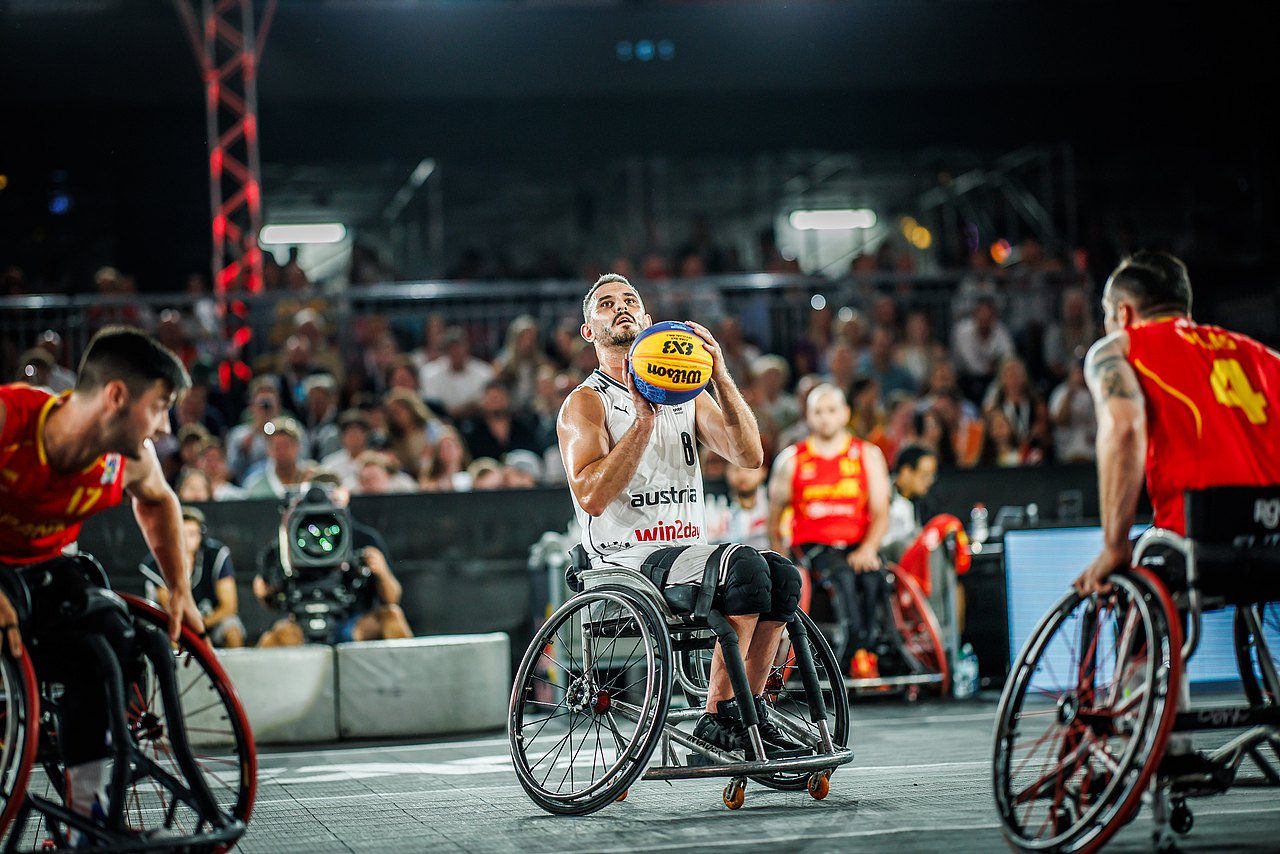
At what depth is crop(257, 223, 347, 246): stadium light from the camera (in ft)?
65.4

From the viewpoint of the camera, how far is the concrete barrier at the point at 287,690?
7680 mm

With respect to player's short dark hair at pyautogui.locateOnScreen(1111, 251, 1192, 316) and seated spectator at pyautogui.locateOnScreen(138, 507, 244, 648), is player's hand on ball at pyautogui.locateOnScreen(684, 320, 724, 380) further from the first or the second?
seated spectator at pyautogui.locateOnScreen(138, 507, 244, 648)

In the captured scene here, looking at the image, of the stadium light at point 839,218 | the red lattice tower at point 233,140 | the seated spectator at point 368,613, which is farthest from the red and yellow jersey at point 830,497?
the stadium light at point 839,218

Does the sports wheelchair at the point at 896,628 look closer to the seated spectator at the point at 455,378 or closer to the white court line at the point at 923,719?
the white court line at the point at 923,719

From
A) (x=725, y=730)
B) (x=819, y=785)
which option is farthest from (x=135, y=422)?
(x=819, y=785)

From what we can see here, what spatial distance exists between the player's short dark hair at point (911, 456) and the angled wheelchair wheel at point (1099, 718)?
5.67m

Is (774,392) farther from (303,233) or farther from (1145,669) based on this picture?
(303,233)

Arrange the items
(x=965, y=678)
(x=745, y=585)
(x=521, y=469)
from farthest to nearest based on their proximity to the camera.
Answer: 1. (x=521, y=469)
2. (x=965, y=678)
3. (x=745, y=585)

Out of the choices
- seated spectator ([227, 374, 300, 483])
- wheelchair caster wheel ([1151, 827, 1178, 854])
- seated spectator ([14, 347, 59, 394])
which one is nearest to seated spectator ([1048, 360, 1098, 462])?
seated spectator ([227, 374, 300, 483])

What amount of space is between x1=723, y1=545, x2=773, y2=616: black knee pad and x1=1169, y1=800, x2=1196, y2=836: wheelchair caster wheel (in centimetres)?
136

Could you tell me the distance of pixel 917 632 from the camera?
9.01 m

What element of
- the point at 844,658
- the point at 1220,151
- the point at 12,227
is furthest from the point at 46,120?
the point at 1220,151

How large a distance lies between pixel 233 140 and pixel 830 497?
8.26 metres

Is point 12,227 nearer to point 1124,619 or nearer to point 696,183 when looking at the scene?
point 696,183
